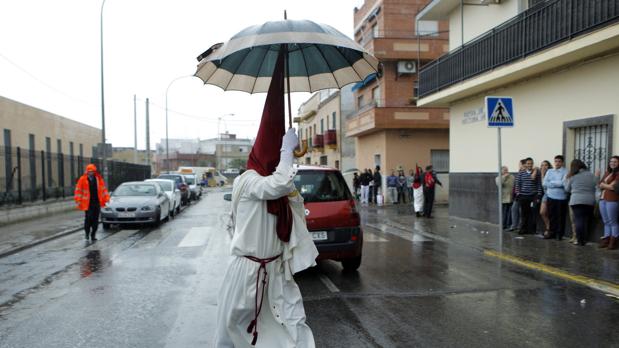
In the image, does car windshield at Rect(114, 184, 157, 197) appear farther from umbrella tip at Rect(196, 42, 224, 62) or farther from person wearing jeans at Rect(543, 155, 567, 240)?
umbrella tip at Rect(196, 42, 224, 62)

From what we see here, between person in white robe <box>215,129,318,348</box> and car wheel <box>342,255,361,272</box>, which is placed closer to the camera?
person in white robe <box>215,129,318,348</box>

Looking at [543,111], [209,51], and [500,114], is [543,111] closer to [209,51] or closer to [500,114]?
[500,114]

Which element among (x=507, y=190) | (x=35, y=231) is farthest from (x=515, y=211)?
(x=35, y=231)

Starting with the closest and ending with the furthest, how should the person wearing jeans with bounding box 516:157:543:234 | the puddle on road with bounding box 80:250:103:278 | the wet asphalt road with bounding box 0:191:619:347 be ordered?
the wet asphalt road with bounding box 0:191:619:347
the puddle on road with bounding box 80:250:103:278
the person wearing jeans with bounding box 516:157:543:234

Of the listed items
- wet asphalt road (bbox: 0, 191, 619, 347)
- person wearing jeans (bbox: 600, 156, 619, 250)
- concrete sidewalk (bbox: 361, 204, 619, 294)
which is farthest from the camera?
person wearing jeans (bbox: 600, 156, 619, 250)

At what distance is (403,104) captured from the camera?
81.6 feet

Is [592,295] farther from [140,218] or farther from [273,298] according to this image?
[140,218]

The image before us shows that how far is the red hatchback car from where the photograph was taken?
282 inches

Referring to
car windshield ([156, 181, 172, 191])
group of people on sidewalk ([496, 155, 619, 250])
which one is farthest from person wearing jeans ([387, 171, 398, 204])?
car windshield ([156, 181, 172, 191])

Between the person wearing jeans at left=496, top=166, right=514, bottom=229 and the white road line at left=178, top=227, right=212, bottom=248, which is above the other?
the person wearing jeans at left=496, top=166, right=514, bottom=229

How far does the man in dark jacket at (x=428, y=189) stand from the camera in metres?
16.3

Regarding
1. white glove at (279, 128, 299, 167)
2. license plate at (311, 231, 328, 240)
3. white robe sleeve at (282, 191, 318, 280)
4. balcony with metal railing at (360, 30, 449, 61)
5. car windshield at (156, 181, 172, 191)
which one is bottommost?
license plate at (311, 231, 328, 240)

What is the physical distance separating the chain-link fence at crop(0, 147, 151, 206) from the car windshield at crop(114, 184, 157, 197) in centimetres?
395

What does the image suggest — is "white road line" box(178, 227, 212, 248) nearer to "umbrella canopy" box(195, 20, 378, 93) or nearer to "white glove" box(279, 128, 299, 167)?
"umbrella canopy" box(195, 20, 378, 93)
